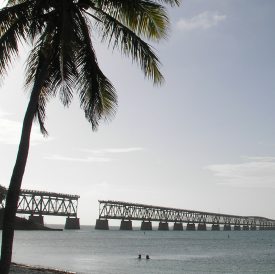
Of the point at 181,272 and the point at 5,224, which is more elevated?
the point at 5,224

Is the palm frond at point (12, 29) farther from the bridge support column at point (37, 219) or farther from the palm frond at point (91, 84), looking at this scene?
the bridge support column at point (37, 219)

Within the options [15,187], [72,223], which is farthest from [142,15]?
[72,223]

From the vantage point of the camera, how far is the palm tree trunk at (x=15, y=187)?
9828 mm

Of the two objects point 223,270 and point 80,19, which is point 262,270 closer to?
point 223,270

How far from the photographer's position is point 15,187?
402 inches

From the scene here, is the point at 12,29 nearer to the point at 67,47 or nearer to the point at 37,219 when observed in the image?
the point at 67,47

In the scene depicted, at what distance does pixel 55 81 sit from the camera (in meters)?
13.2

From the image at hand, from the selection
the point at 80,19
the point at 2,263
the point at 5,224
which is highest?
the point at 80,19

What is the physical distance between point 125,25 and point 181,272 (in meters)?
36.6

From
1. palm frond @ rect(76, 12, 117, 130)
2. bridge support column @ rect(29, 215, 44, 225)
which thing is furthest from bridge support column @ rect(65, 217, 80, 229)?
palm frond @ rect(76, 12, 117, 130)

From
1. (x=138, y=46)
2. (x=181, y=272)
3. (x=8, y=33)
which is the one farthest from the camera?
(x=181, y=272)

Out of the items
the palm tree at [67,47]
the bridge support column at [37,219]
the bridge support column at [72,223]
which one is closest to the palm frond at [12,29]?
the palm tree at [67,47]

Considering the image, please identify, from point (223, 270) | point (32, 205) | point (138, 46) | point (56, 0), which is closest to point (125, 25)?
point (138, 46)

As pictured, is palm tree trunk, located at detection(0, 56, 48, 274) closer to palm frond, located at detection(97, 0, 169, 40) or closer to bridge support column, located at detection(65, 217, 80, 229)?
palm frond, located at detection(97, 0, 169, 40)
